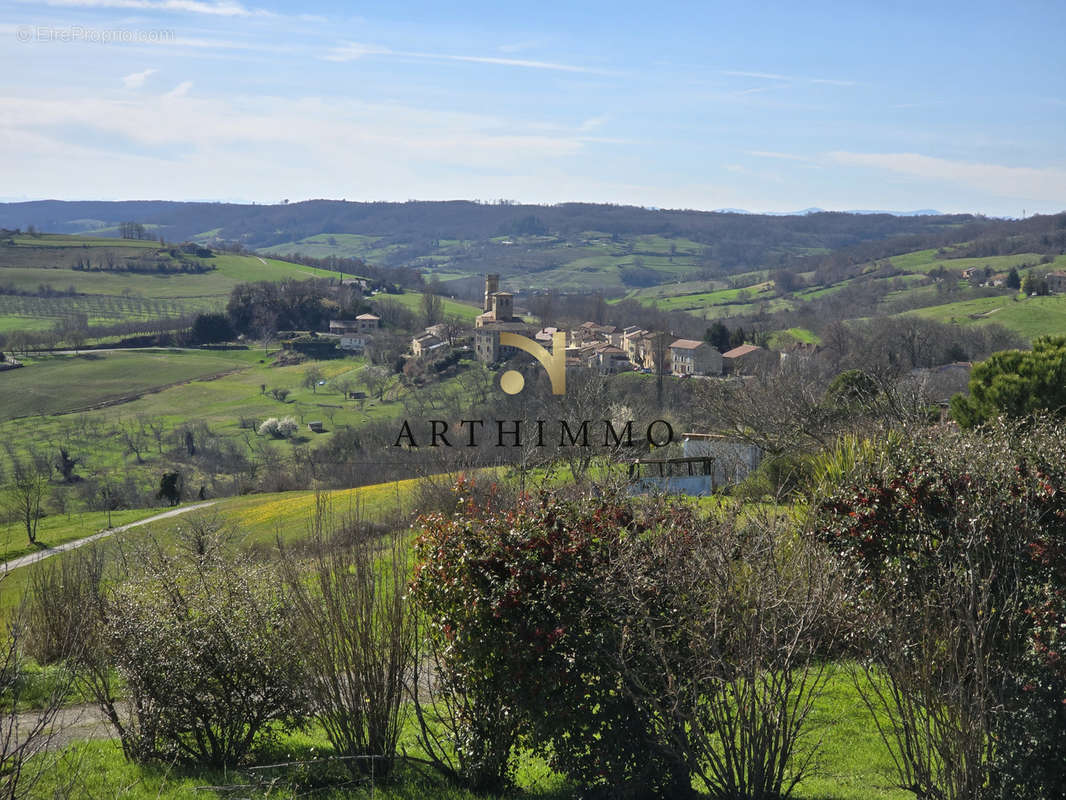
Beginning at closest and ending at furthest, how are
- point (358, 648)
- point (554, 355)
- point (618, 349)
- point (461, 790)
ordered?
point (461, 790), point (358, 648), point (554, 355), point (618, 349)

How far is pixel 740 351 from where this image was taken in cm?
6025

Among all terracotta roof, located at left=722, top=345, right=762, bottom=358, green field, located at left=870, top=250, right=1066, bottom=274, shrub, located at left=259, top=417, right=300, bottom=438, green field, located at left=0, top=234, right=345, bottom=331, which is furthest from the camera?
green field, located at left=870, top=250, right=1066, bottom=274

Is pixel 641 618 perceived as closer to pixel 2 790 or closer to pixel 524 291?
pixel 2 790

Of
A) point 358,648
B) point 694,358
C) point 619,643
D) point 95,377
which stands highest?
point 619,643

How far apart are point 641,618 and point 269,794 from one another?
3.03m

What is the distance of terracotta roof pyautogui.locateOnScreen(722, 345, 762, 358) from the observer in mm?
59213

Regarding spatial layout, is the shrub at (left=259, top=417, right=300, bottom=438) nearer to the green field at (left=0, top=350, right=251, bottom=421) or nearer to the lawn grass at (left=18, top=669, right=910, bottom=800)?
the green field at (left=0, top=350, right=251, bottom=421)

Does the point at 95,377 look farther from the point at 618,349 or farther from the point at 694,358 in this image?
the point at 694,358

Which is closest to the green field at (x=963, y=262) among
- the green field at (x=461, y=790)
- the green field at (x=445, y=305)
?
the green field at (x=445, y=305)

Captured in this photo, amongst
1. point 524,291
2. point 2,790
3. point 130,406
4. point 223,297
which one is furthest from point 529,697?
point 524,291

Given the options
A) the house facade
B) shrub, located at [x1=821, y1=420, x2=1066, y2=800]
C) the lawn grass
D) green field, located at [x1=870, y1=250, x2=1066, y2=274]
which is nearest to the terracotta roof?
the house facade

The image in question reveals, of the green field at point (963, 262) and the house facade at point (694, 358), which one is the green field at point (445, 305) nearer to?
the house facade at point (694, 358)

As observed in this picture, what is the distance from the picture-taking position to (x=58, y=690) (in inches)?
201

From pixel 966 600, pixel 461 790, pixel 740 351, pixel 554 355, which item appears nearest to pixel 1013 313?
pixel 740 351
